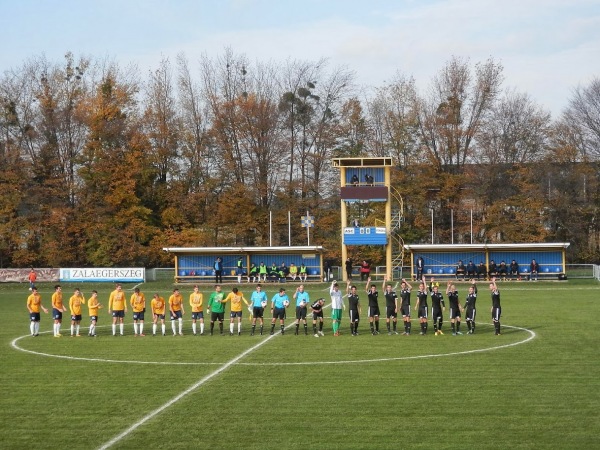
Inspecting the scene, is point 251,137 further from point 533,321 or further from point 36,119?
point 533,321

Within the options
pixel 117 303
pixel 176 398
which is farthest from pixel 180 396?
pixel 117 303

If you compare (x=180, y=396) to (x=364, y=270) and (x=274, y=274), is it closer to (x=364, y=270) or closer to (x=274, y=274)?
(x=364, y=270)

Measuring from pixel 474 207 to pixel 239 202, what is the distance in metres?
21.0

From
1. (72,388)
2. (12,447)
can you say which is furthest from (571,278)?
(12,447)

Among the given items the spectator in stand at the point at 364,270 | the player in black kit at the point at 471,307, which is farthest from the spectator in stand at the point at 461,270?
the player in black kit at the point at 471,307

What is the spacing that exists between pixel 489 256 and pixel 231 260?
61.2 ft

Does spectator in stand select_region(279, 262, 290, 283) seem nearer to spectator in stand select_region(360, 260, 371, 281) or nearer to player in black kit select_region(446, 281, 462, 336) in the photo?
spectator in stand select_region(360, 260, 371, 281)

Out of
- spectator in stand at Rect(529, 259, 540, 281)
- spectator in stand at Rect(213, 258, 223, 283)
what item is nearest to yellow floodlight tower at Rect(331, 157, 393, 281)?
spectator in stand at Rect(213, 258, 223, 283)

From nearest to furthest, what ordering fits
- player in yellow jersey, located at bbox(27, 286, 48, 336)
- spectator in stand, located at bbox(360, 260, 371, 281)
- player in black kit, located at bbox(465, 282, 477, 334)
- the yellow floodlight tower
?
player in black kit, located at bbox(465, 282, 477, 334) → player in yellow jersey, located at bbox(27, 286, 48, 336) → spectator in stand, located at bbox(360, 260, 371, 281) → the yellow floodlight tower

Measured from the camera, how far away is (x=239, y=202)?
242 feet

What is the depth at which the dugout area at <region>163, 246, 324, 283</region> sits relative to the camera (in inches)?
2314

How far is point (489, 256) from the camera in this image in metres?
58.6

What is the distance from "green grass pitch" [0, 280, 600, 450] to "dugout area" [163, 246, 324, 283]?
28286 millimetres

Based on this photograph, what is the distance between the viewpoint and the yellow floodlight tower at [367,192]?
57.9 m
